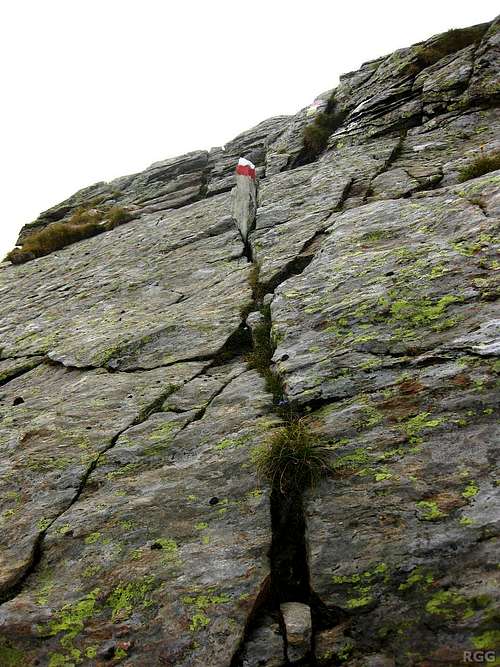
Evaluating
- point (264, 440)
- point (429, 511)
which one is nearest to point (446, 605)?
point (429, 511)

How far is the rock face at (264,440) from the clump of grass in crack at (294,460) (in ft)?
0.59

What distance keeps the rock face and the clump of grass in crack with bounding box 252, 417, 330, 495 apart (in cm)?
18

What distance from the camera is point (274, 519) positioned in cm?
553

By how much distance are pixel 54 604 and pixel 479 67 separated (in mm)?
20145

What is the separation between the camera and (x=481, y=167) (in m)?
11.6

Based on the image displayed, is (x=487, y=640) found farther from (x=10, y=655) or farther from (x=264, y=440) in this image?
(x=10, y=655)

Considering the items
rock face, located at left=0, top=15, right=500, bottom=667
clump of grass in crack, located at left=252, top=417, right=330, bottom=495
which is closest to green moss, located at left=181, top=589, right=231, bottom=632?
rock face, located at left=0, top=15, right=500, bottom=667

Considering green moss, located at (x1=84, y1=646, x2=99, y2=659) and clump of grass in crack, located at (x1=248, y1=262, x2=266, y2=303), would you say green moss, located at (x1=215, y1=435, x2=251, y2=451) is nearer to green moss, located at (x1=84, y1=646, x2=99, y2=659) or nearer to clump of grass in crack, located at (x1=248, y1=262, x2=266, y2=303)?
green moss, located at (x1=84, y1=646, x2=99, y2=659)

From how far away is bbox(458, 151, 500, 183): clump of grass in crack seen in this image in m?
11.5

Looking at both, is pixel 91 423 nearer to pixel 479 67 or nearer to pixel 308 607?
pixel 308 607

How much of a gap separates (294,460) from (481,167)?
934cm

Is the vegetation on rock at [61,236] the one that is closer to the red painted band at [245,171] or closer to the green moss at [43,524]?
the red painted band at [245,171]

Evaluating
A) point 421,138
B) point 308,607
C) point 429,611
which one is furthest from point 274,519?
point 421,138

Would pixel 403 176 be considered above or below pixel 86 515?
above
